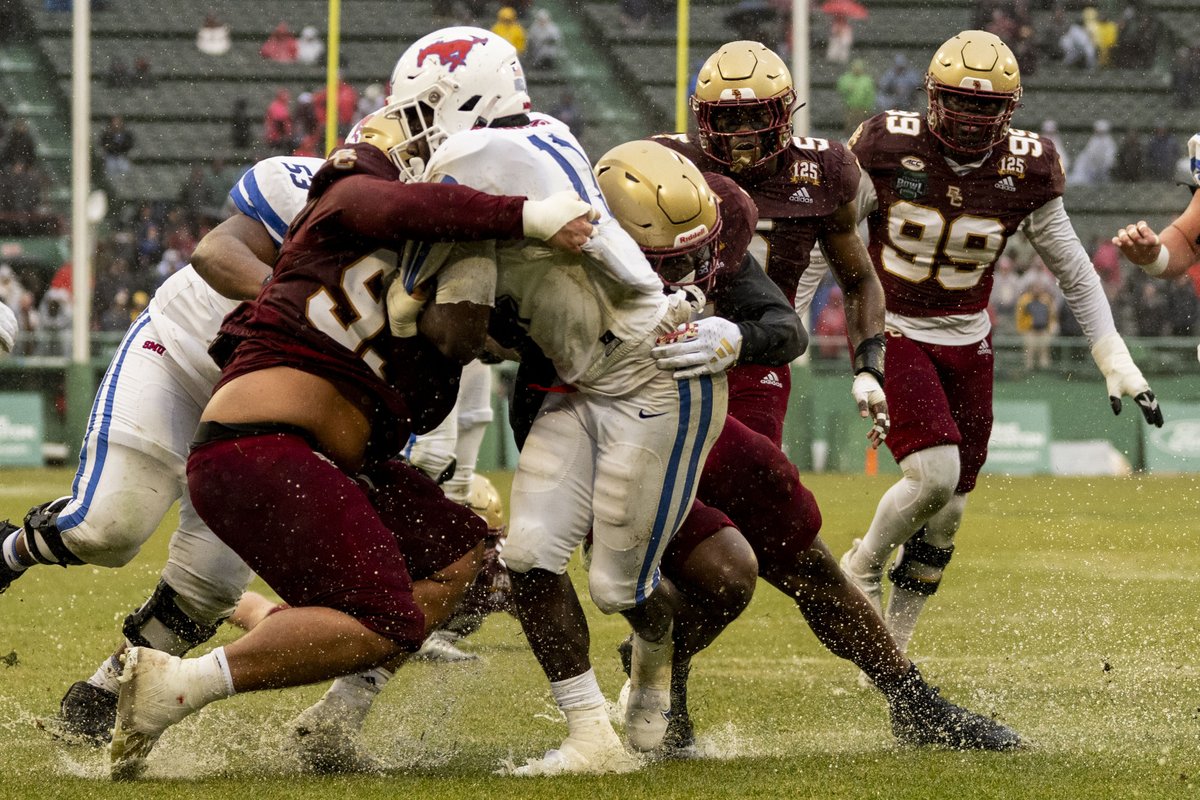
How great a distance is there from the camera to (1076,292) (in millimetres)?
6352

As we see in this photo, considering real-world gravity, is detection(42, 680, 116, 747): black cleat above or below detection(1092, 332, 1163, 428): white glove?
below

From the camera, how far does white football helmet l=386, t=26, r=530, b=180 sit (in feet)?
13.6

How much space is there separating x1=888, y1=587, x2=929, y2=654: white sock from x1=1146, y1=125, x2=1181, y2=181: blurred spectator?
1359 cm

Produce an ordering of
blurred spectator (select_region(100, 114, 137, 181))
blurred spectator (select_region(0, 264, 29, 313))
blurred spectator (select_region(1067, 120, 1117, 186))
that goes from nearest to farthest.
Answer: blurred spectator (select_region(0, 264, 29, 313)) < blurred spectator (select_region(1067, 120, 1117, 186)) < blurred spectator (select_region(100, 114, 137, 181))

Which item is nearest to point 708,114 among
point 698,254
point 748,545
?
point 698,254

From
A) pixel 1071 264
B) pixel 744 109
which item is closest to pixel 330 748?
pixel 744 109

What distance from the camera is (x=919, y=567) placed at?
19.8 feet

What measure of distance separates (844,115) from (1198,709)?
1398 cm

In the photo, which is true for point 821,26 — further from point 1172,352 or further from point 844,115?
point 1172,352

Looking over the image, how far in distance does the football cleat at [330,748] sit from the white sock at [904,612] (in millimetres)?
2322

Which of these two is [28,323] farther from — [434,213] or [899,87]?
[434,213]

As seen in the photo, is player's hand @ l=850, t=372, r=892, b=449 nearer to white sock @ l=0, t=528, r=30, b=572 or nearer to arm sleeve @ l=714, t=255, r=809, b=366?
arm sleeve @ l=714, t=255, r=809, b=366

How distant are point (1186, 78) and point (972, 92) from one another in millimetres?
14385

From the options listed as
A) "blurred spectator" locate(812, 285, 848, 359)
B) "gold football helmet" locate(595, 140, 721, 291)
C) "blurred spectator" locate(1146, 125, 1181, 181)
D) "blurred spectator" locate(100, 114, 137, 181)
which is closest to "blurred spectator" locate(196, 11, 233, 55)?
"blurred spectator" locate(100, 114, 137, 181)
